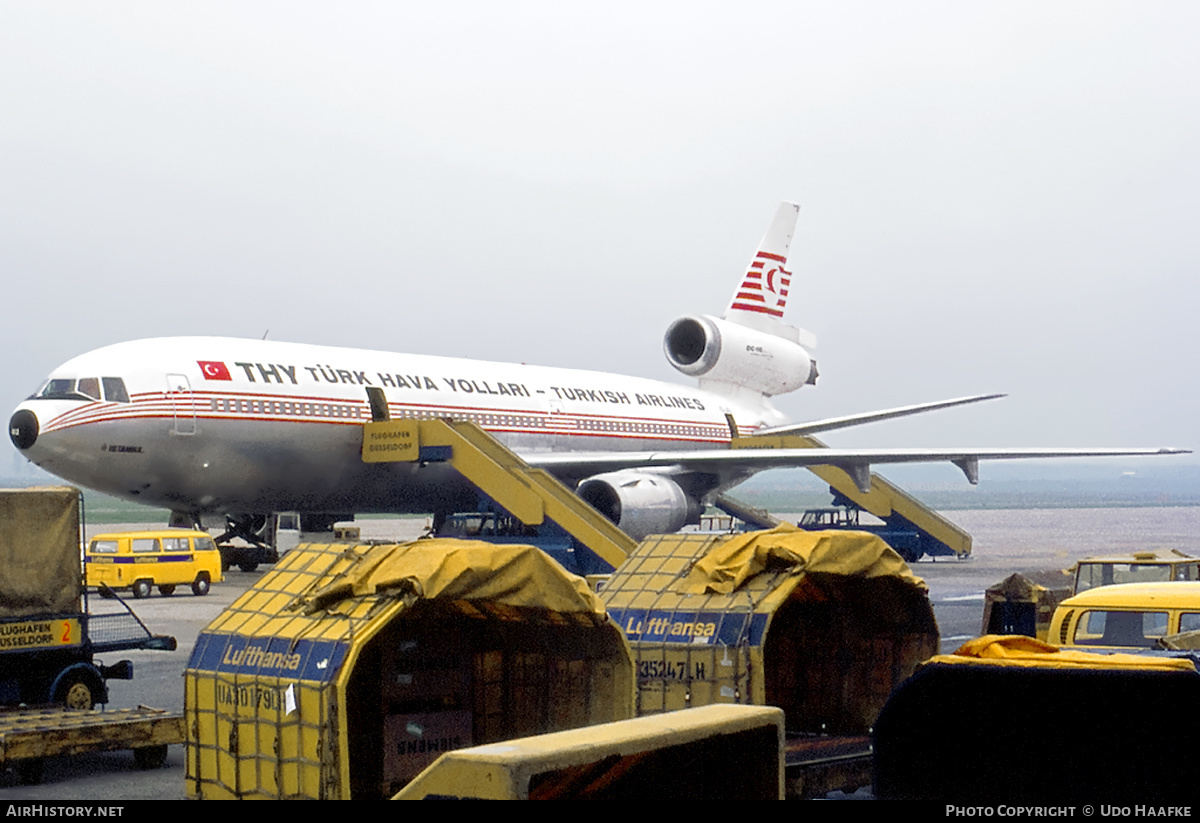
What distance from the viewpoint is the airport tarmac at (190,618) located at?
10648 mm

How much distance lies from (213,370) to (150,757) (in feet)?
45.5

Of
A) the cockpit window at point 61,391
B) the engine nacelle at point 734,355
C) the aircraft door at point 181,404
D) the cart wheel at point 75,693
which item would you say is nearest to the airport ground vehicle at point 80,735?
the cart wheel at point 75,693

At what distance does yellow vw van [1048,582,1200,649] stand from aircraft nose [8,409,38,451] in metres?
18.4

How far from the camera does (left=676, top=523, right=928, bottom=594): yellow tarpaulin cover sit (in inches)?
401

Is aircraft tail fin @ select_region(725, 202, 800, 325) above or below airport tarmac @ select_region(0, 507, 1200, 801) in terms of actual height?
above

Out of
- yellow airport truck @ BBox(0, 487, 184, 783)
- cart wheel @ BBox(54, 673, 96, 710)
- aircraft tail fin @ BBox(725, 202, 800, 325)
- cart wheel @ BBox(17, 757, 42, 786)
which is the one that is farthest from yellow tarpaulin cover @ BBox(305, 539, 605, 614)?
aircraft tail fin @ BBox(725, 202, 800, 325)

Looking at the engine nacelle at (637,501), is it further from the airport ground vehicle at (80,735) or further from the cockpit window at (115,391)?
the airport ground vehicle at (80,735)

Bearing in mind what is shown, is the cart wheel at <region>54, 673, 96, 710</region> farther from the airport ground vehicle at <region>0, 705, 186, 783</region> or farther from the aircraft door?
the aircraft door

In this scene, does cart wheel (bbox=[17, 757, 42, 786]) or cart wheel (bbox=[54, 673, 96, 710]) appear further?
cart wheel (bbox=[54, 673, 96, 710])

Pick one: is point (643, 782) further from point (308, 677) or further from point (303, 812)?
point (308, 677)

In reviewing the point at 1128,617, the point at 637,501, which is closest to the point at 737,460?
the point at 637,501

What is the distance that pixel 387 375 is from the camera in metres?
27.6

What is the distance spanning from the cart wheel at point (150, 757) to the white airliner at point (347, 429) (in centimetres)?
1300

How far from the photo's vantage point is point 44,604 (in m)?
12.6
